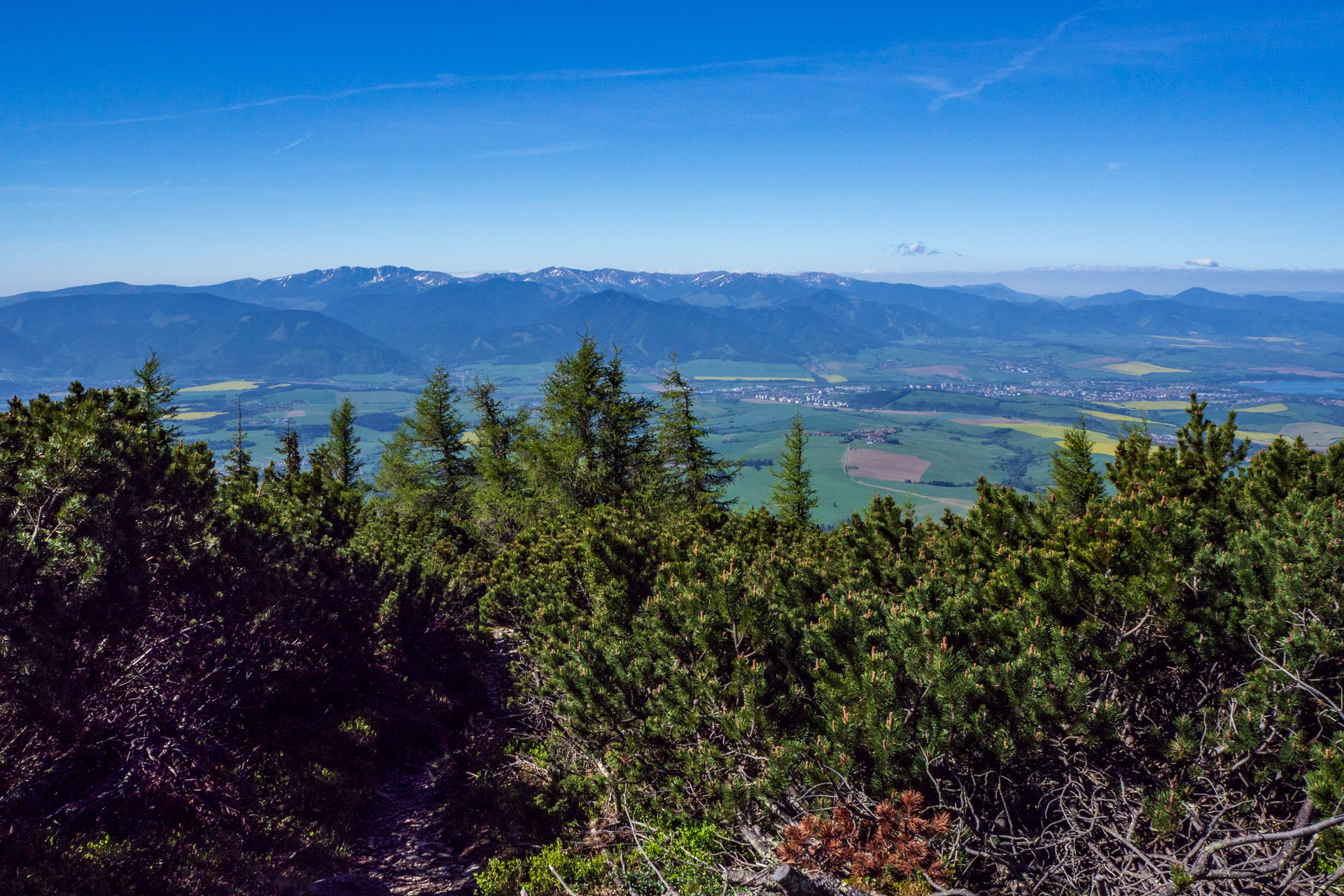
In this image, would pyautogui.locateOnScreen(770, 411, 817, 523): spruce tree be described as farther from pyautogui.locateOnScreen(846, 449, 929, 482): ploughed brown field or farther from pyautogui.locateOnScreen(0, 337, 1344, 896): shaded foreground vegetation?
pyautogui.locateOnScreen(846, 449, 929, 482): ploughed brown field

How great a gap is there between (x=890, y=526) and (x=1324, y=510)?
424 centimetres

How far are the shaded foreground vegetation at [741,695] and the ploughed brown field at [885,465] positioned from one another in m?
129

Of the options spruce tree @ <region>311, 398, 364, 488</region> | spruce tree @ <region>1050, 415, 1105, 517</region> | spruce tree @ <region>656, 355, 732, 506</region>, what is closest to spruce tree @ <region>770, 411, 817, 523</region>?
spruce tree @ <region>656, 355, 732, 506</region>

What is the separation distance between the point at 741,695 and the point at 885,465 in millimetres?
148478

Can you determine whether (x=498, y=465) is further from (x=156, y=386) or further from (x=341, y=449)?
(x=341, y=449)

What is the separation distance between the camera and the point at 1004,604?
6.05m

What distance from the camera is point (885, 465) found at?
479ft

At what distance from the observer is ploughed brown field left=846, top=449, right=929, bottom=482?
134m

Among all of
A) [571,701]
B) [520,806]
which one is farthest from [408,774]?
[571,701]

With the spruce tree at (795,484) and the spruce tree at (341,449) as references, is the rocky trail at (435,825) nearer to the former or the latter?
the spruce tree at (795,484)

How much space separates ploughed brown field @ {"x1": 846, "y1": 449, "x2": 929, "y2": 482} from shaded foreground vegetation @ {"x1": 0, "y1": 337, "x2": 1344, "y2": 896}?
12855 centimetres

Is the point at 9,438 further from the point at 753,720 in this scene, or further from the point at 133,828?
the point at 753,720

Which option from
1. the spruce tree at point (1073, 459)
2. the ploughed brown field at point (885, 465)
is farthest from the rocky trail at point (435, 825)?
the ploughed brown field at point (885, 465)

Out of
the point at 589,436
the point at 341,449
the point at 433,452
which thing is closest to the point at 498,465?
the point at 589,436
